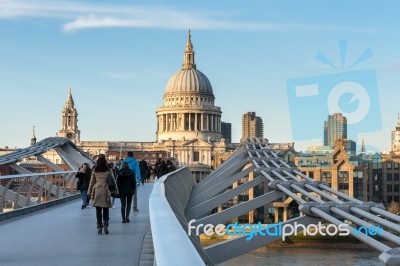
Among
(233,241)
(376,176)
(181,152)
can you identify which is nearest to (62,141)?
(233,241)

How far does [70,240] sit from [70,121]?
392 feet

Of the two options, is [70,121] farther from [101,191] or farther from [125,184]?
[101,191]

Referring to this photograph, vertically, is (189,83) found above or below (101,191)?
above

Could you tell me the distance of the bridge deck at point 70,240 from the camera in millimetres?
7617

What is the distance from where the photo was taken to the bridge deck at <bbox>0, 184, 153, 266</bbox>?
762 cm

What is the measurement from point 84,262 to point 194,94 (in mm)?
122078

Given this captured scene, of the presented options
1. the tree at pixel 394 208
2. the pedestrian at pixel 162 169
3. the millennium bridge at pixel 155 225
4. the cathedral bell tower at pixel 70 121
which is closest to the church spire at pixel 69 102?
the cathedral bell tower at pixel 70 121

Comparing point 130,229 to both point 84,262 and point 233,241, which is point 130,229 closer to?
point 233,241

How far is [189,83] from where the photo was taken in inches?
5167

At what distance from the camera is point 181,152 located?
127 m

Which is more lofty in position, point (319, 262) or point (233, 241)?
point (233, 241)

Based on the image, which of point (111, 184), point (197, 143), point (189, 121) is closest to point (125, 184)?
point (111, 184)

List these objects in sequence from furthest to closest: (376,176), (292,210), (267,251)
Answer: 1. (376,176)
2. (292,210)
3. (267,251)

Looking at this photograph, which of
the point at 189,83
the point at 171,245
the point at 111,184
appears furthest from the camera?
the point at 189,83
